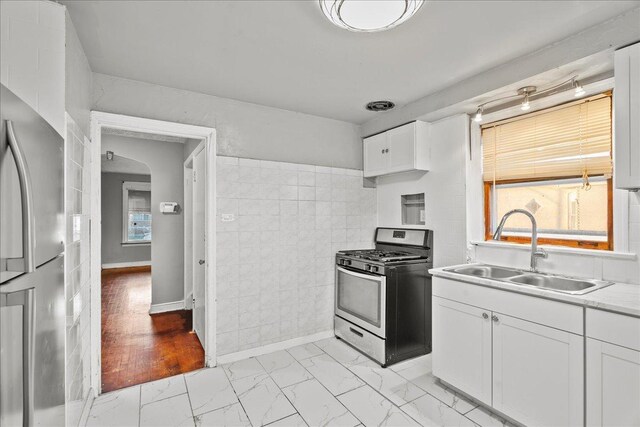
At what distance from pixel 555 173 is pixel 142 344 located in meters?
4.06

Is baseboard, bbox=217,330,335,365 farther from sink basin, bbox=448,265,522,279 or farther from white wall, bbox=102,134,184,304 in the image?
white wall, bbox=102,134,184,304

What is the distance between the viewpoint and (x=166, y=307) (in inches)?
177

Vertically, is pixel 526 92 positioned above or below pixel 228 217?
above

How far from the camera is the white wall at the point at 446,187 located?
2.87 meters

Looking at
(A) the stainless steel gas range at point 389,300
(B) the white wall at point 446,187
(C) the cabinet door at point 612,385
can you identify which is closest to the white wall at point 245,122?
(B) the white wall at point 446,187

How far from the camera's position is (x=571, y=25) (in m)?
1.80

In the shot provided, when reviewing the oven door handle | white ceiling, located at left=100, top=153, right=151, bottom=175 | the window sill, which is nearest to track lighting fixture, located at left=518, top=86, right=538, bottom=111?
the window sill

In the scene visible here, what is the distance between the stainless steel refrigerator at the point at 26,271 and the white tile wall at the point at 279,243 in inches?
67.5

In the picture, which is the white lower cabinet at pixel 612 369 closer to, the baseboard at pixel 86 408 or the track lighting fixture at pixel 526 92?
the track lighting fixture at pixel 526 92

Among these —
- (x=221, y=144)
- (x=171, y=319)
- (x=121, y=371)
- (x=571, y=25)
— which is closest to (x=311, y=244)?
(x=221, y=144)

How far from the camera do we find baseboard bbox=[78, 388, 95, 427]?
6.63 feet

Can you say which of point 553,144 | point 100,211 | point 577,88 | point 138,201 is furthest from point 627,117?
point 138,201

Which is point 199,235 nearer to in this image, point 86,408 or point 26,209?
point 86,408

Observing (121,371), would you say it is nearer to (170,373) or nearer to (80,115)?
(170,373)
